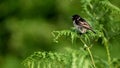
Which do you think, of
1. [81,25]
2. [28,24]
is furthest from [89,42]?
[28,24]

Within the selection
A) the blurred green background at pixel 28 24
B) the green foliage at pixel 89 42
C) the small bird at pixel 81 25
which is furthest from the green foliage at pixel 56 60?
the blurred green background at pixel 28 24

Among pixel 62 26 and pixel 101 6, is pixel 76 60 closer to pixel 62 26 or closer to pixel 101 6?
pixel 101 6

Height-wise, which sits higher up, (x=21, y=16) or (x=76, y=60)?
(x=21, y=16)

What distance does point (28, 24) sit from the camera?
1248 centimetres

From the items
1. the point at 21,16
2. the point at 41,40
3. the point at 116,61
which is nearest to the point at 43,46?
the point at 41,40

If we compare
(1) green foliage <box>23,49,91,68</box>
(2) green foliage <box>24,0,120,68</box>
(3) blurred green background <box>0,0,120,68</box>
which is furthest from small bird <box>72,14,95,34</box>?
(3) blurred green background <box>0,0,120,68</box>

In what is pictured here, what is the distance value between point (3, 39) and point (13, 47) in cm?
45

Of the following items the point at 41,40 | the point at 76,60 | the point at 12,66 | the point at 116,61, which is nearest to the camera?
the point at 76,60

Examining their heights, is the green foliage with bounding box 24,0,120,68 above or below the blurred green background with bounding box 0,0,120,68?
below

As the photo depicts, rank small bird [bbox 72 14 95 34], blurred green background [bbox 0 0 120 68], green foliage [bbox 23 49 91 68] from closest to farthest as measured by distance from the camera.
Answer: green foliage [bbox 23 49 91 68]
small bird [bbox 72 14 95 34]
blurred green background [bbox 0 0 120 68]

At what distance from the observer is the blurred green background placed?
11.9m

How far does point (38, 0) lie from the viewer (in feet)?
43.2

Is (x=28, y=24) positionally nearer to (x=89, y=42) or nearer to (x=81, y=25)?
(x=81, y=25)

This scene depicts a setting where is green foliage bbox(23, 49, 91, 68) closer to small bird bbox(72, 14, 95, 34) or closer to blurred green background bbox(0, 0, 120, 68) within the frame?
small bird bbox(72, 14, 95, 34)
